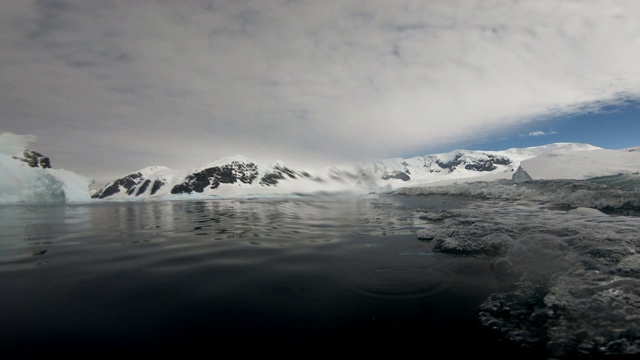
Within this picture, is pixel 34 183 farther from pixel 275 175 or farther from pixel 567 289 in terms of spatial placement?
pixel 275 175

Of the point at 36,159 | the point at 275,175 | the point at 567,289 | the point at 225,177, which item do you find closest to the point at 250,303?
the point at 567,289

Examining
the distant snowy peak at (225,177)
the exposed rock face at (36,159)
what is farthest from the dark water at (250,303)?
the distant snowy peak at (225,177)

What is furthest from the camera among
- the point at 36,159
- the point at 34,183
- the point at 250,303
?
the point at 36,159

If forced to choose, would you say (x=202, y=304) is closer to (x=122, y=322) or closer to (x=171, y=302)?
(x=171, y=302)

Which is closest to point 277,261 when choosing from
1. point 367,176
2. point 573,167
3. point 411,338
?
point 411,338

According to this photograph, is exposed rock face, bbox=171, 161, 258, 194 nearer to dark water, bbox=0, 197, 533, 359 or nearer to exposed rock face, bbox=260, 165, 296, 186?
exposed rock face, bbox=260, 165, 296, 186

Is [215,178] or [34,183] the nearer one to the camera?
[34,183]

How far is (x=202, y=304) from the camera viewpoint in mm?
2922

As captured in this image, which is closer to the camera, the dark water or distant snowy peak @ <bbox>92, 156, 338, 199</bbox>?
the dark water

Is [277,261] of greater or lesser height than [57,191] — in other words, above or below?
below

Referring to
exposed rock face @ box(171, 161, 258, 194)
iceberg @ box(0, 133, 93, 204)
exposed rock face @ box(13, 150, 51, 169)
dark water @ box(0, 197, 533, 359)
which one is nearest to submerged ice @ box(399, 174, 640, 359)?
dark water @ box(0, 197, 533, 359)

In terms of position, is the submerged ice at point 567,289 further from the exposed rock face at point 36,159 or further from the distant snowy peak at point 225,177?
the distant snowy peak at point 225,177

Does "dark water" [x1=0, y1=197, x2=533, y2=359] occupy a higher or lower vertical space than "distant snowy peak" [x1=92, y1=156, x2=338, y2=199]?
lower

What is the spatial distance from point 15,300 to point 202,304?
6.76ft
